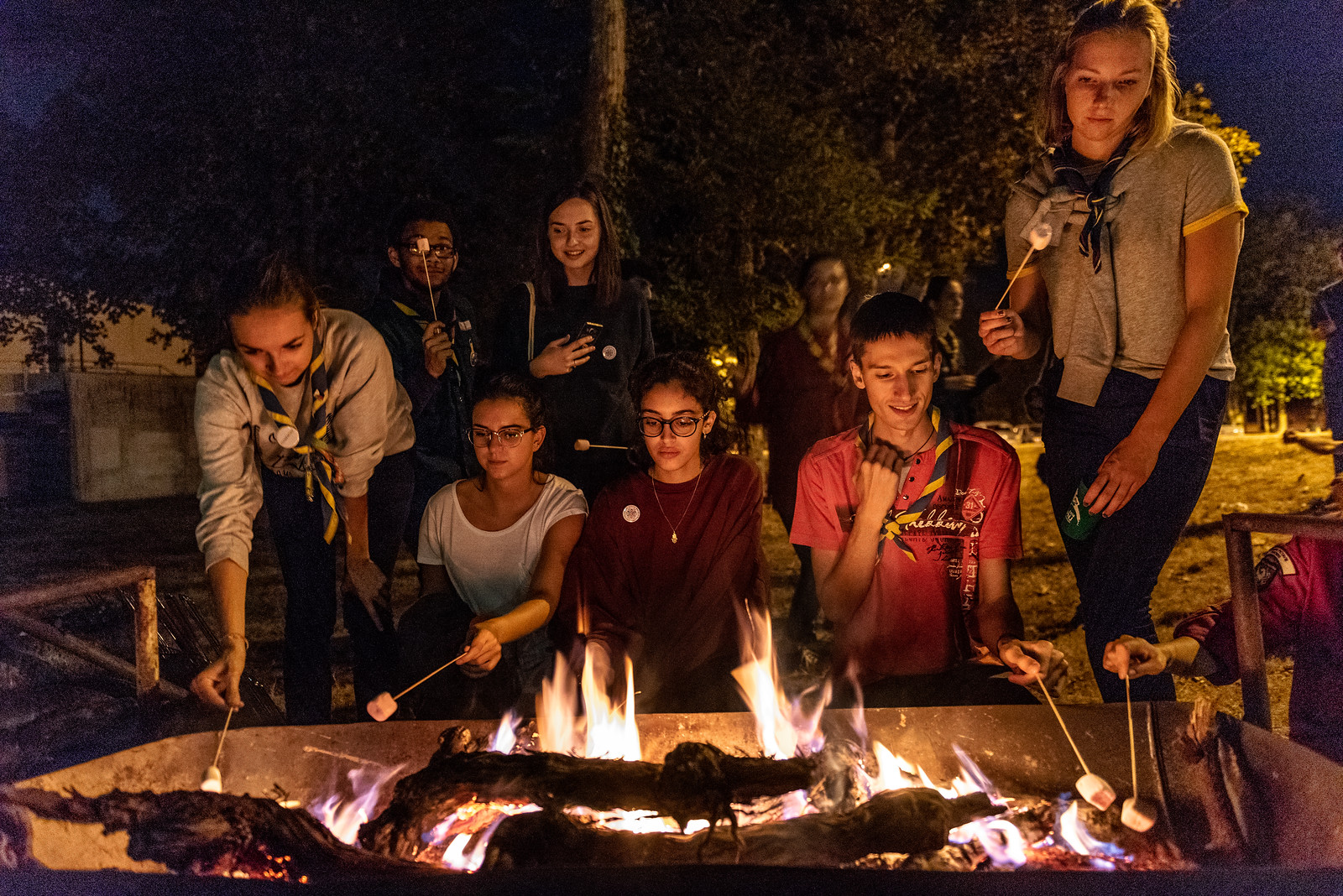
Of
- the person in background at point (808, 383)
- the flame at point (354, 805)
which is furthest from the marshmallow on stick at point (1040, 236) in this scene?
the flame at point (354, 805)

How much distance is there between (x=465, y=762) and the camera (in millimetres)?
2324

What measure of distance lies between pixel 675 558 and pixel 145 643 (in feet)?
6.37

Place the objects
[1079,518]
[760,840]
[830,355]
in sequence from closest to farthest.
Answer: [760,840] → [1079,518] → [830,355]

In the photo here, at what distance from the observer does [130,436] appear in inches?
434

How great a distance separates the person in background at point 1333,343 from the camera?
3953 mm

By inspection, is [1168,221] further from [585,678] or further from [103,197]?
[103,197]

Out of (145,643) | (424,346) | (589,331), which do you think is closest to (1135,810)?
(589,331)

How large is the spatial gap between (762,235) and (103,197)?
6157 millimetres

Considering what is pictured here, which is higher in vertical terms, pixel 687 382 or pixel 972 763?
pixel 687 382

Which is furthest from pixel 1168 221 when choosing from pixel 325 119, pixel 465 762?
pixel 325 119

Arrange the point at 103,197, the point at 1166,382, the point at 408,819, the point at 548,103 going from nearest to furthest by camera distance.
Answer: the point at 408,819
the point at 1166,382
the point at 103,197
the point at 548,103

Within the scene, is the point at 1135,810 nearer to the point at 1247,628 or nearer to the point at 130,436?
the point at 1247,628

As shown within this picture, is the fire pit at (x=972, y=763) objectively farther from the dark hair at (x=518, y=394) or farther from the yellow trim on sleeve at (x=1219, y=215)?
the yellow trim on sleeve at (x=1219, y=215)

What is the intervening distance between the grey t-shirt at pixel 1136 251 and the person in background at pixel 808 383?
1.96 meters
